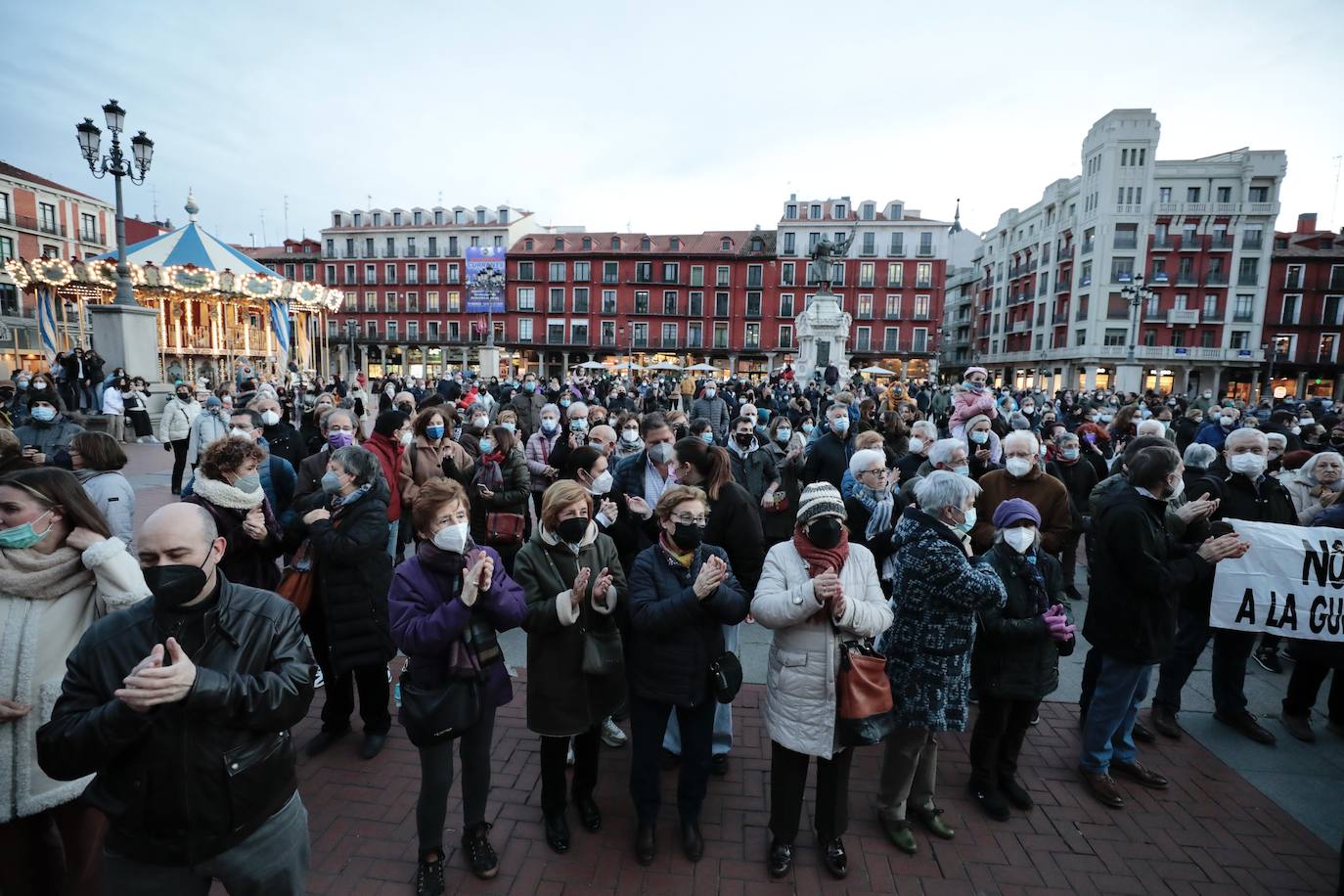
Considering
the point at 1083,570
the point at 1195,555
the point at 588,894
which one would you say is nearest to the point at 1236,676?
the point at 1195,555

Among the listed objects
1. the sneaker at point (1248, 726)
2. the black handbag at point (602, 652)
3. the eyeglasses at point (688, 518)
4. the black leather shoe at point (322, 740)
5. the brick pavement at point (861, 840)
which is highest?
the eyeglasses at point (688, 518)

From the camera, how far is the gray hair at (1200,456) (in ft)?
16.3

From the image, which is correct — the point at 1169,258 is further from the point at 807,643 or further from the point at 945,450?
the point at 807,643

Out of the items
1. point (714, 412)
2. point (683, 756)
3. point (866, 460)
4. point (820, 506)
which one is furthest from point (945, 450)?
point (714, 412)

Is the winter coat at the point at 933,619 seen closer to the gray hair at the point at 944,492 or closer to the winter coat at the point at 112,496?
the gray hair at the point at 944,492

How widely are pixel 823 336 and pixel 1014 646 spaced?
2245 centimetres

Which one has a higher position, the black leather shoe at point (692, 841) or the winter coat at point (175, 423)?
the winter coat at point (175, 423)

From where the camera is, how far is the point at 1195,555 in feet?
11.1

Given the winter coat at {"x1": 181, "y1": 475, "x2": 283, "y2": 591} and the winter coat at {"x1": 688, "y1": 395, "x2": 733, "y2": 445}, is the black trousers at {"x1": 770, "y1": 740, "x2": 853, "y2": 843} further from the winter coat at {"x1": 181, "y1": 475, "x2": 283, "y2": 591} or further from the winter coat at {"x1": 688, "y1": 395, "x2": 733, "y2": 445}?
the winter coat at {"x1": 688, "y1": 395, "x2": 733, "y2": 445}

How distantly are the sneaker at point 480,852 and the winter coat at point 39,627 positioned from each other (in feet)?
4.97

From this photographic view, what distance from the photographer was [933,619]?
2998mm

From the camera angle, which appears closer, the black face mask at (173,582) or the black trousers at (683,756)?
the black face mask at (173,582)

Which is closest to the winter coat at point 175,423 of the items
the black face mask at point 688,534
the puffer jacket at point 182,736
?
the puffer jacket at point 182,736

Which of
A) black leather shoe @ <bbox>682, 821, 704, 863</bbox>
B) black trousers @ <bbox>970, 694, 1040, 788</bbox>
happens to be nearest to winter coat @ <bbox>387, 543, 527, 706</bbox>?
black leather shoe @ <bbox>682, 821, 704, 863</bbox>
